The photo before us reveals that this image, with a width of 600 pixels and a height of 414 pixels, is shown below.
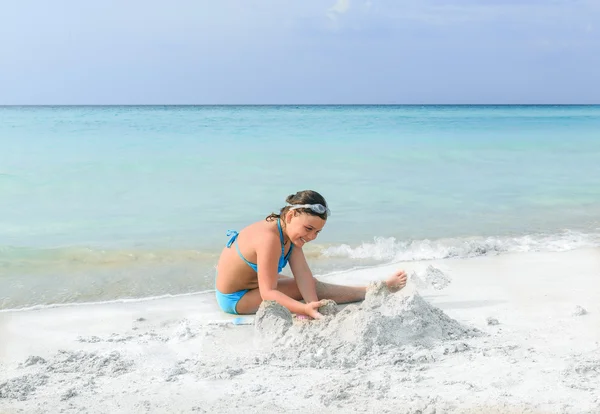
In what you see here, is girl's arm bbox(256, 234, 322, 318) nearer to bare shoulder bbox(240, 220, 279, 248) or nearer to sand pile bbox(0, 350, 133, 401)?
bare shoulder bbox(240, 220, 279, 248)

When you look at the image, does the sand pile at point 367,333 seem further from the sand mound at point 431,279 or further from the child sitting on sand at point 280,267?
the sand mound at point 431,279

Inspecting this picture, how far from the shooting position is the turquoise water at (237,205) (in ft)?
18.4

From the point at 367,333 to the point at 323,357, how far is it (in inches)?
11.5

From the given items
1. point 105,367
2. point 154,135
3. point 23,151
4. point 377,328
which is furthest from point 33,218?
point 154,135

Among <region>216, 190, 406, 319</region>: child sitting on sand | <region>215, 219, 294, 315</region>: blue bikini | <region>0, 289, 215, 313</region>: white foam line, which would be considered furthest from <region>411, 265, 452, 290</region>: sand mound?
<region>0, 289, 215, 313</region>: white foam line

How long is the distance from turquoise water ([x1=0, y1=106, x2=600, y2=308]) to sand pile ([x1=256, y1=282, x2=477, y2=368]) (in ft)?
5.02

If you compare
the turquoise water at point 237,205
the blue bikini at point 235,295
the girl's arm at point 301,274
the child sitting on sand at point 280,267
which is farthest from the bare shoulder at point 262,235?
the turquoise water at point 237,205

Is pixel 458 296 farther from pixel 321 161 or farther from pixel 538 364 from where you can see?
pixel 321 161

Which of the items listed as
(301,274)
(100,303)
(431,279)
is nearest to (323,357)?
(301,274)

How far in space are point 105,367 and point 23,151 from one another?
568 inches

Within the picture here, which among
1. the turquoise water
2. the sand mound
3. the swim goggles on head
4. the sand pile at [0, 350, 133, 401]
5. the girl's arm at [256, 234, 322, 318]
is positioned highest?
the swim goggles on head

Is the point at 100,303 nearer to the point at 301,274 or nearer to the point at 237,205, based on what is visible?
the point at 301,274

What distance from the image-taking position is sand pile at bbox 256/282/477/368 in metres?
3.20

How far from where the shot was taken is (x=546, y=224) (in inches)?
294
